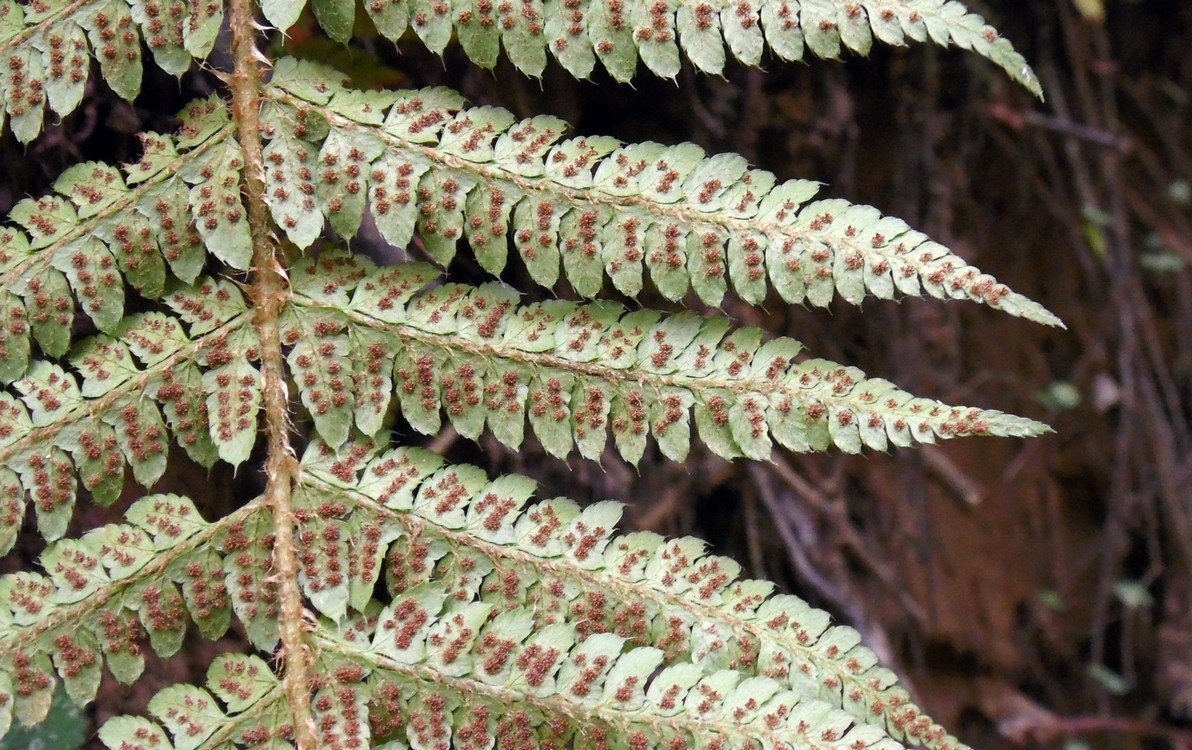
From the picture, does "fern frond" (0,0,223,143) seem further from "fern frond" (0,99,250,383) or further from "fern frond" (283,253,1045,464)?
"fern frond" (283,253,1045,464)

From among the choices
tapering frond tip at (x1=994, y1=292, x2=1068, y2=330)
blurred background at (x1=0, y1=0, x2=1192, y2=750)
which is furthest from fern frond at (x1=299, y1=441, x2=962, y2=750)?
blurred background at (x1=0, y1=0, x2=1192, y2=750)

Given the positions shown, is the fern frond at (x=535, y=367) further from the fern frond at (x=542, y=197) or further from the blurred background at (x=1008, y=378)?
the blurred background at (x=1008, y=378)

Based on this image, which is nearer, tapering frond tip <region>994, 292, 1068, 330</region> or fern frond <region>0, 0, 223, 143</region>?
tapering frond tip <region>994, 292, 1068, 330</region>

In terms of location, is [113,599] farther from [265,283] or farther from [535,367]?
[535,367]

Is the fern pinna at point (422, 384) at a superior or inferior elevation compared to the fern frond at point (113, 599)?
superior

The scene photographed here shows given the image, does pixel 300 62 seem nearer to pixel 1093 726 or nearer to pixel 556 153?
pixel 556 153

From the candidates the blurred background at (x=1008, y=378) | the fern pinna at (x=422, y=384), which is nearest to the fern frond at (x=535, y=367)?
the fern pinna at (x=422, y=384)
